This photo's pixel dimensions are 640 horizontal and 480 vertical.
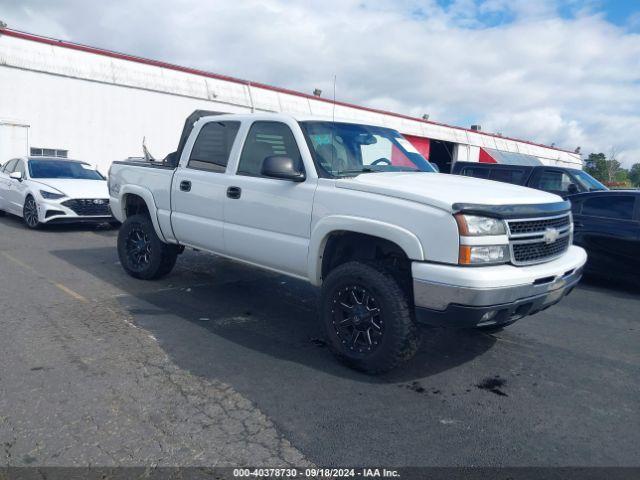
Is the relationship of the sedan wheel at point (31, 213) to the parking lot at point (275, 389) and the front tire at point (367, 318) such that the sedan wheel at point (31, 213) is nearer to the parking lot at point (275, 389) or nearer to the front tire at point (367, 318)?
the parking lot at point (275, 389)

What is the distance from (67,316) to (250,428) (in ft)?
9.18

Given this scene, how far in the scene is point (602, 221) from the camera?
7820 millimetres

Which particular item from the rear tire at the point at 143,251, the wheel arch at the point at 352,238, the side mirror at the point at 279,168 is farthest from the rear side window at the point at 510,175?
the side mirror at the point at 279,168

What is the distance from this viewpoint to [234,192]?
5.01m

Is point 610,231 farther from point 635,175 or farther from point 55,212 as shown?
point 635,175

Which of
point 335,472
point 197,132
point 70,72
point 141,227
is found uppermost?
point 70,72

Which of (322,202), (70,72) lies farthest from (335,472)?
(70,72)

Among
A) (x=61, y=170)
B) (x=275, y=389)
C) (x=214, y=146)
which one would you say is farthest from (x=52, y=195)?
(x=275, y=389)

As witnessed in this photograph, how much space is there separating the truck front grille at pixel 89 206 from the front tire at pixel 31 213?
0.66 meters

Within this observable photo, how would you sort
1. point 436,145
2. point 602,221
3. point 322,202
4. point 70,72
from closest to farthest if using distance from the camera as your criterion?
1. point 322,202
2. point 602,221
3. point 70,72
4. point 436,145

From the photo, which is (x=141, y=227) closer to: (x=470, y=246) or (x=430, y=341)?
(x=430, y=341)

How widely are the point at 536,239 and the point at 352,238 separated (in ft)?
4.49

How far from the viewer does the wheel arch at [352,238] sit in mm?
3680

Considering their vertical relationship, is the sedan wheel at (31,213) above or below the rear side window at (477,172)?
below
